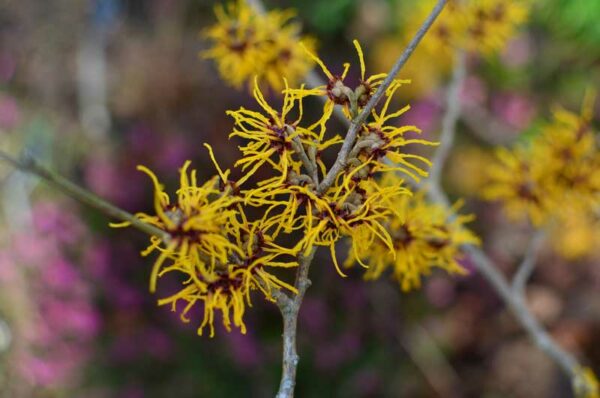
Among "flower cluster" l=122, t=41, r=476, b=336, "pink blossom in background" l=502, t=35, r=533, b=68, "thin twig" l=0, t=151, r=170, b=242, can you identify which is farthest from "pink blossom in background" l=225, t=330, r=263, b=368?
"thin twig" l=0, t=151, r=170, b=242

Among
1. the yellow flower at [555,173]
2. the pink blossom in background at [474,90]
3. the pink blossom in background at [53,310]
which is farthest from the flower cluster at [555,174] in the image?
the pink blossom in background at [53,310]

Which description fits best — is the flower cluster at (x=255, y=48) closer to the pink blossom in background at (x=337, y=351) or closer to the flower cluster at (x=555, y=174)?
the flower cluster at (x=555, y=174)

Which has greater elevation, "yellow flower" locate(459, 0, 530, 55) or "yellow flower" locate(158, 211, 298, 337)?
"yellow flower" locate(459, 0, 530, 55)

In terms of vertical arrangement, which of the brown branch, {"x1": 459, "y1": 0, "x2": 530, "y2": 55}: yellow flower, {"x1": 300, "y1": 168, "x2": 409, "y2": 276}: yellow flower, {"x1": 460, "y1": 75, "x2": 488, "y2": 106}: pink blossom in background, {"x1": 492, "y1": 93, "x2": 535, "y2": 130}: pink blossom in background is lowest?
the brown branch

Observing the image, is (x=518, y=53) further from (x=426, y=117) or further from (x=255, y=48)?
(x=255, y=48)

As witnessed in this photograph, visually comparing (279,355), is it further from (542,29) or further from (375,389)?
(542,29)

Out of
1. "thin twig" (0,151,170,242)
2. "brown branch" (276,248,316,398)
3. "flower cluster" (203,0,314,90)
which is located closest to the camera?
"thin twig" (0,151,170,242)

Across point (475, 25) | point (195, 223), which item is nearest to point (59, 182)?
point (195, 223)

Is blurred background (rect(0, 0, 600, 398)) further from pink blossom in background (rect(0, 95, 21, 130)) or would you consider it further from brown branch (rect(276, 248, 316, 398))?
brown branch (rect(276, 248, 316, 398))
